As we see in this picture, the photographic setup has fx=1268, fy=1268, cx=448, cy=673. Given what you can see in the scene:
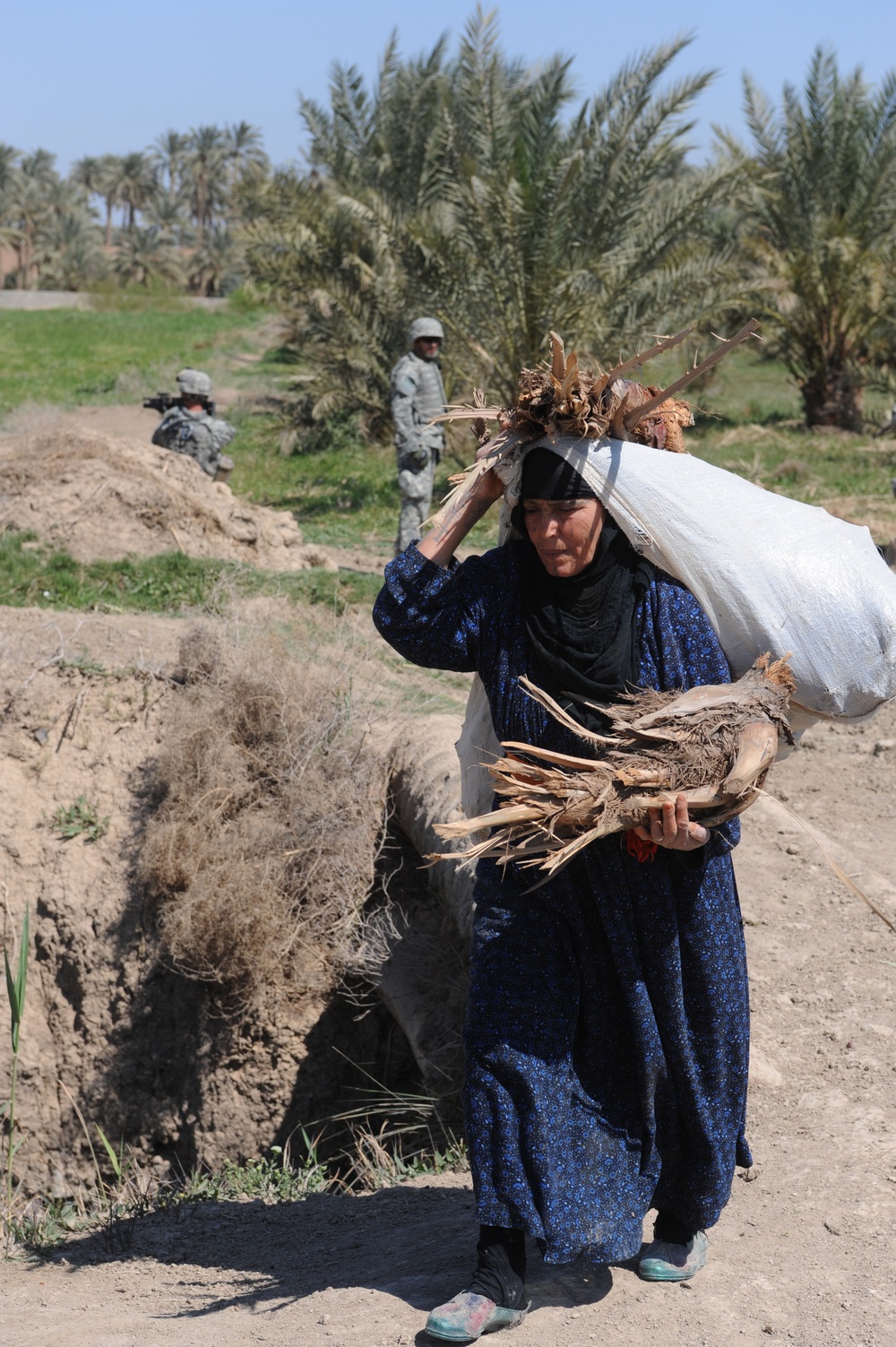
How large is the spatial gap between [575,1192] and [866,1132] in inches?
47.4

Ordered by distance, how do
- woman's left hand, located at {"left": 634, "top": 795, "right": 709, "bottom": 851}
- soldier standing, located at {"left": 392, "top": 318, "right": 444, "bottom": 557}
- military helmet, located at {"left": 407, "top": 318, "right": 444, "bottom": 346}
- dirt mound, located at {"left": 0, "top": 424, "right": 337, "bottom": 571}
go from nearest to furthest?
woman's left hand, located at {"left": 634, "top": 795, "right": 709, "bottom": 851}
dirt mound, located at {"left": 0, "top": 424, "right": 337, "bottom": 571}
military helmet, located at {"left": 407, "top": 318, "right": 444, "bottom": 346}
soldier standing, located at {"left": 392, "top": 318, "right": 444, "bottom": 557}

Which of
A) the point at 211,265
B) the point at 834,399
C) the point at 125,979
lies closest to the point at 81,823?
the point at 125,979

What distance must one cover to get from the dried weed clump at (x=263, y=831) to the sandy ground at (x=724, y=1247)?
1069mm

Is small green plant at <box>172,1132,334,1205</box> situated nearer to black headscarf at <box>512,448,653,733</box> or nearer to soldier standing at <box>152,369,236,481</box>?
black headscarf at <box>512,448,653,733</box>

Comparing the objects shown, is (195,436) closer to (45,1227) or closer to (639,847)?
(45,1227)

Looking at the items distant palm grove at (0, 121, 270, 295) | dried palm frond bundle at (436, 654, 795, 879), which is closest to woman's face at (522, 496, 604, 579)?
dried palm frond bundle at (436, 654, 795, 879)

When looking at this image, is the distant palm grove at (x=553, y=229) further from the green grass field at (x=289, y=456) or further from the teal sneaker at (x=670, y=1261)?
the teal sneaker at (x=670, y=1261)

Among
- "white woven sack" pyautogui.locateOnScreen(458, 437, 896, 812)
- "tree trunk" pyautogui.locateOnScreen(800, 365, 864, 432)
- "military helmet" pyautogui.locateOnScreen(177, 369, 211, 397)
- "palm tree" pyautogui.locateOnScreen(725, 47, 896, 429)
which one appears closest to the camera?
"white woven sack" pyautogui.locateOnScreen(458, 437, 896, 812)

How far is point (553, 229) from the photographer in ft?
38.4

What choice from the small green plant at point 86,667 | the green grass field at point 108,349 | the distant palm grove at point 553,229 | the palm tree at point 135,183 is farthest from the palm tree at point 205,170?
the small green plant at point 86,667

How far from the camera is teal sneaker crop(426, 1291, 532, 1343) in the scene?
8.09 feet

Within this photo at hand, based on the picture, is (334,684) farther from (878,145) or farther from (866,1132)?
(878,145)

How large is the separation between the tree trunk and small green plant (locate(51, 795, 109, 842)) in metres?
13.2

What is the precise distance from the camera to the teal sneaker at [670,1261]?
2738mm
